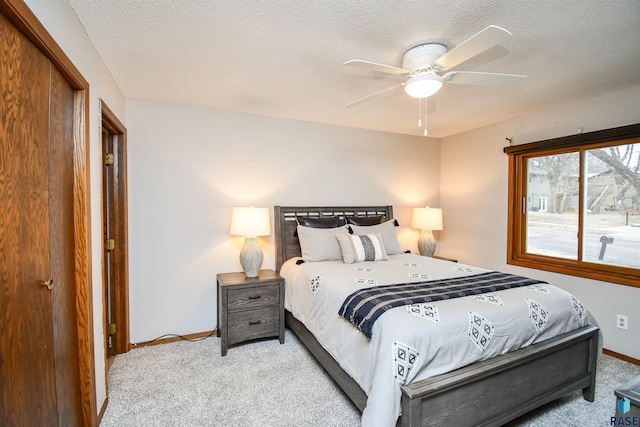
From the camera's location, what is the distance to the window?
9.08 feet

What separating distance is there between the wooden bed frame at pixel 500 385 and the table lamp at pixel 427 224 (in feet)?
6.63

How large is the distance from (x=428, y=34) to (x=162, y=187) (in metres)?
2.67

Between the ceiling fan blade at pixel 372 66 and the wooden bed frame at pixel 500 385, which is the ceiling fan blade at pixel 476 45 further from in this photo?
the wooden bed frame at pixel 500 385

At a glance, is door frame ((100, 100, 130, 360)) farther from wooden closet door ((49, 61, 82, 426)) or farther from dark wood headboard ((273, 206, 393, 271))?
dark wood headboard ((273, 206, 393, 271))

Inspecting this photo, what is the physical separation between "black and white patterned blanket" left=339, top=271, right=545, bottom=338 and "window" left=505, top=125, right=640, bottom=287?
1.30 metres

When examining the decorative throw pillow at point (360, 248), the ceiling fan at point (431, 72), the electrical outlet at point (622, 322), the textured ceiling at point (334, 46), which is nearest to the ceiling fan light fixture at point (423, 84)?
the ceiling fan at point (431, 72)

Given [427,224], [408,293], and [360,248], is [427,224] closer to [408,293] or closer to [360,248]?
[360,248]

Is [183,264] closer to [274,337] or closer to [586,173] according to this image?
[274,337]

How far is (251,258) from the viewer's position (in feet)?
9.89

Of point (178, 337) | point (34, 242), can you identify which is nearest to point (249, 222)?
point (178, 337)

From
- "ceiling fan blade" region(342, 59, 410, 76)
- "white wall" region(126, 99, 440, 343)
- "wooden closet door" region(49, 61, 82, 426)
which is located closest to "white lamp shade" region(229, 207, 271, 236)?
"white wall" region(126, 99, 440, 343)

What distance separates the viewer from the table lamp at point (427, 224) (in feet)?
13.2

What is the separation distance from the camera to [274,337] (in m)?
3.12

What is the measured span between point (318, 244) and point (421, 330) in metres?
1.71
